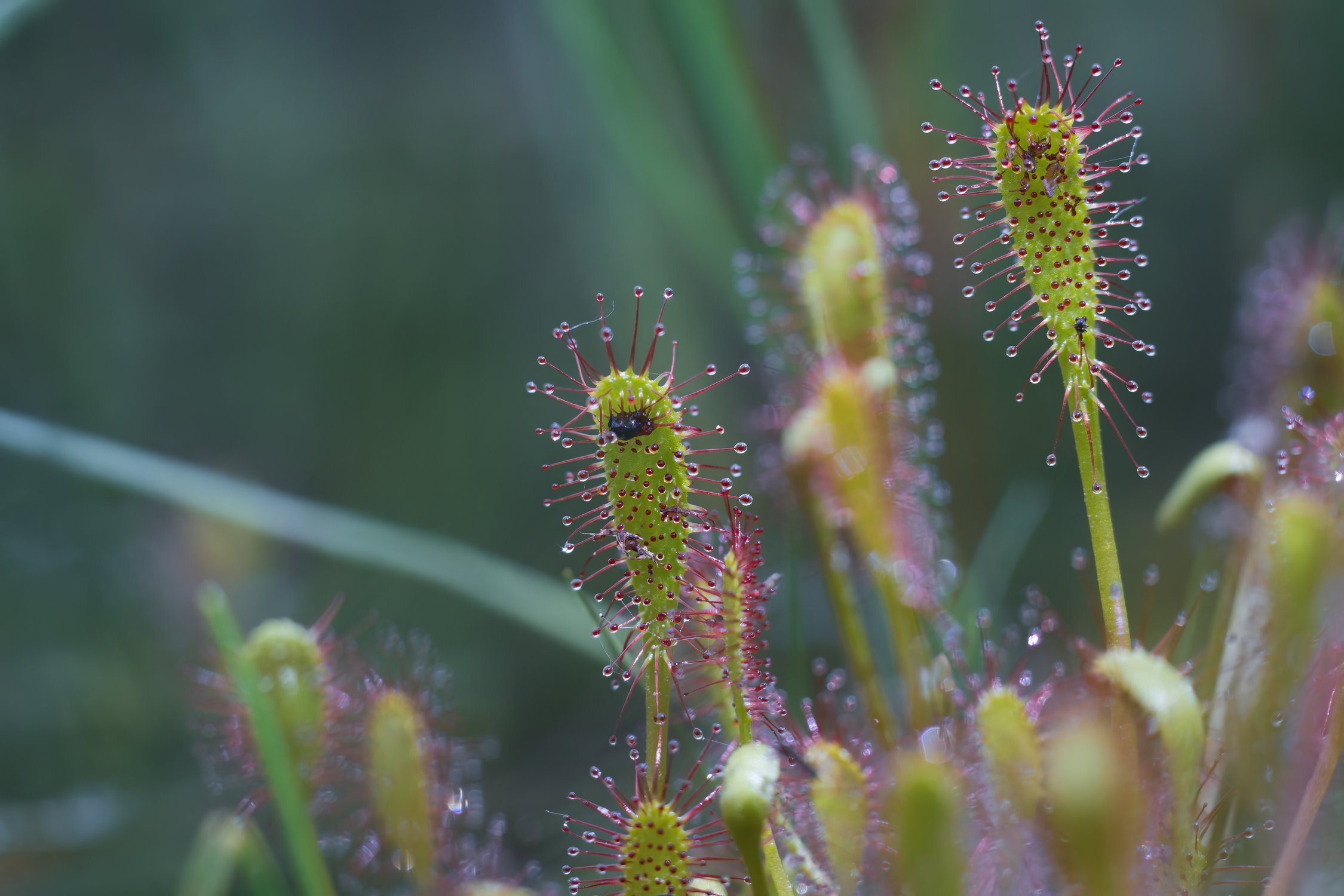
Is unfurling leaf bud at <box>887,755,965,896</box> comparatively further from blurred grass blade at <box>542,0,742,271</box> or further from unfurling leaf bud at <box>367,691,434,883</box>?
blurred grass blade at <box>542,0,742,271</box>

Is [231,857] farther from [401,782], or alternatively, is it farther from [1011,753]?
[1011,753]

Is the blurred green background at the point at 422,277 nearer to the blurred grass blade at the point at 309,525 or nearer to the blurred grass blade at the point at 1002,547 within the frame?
the blurred grass blade at the point at 1002,547

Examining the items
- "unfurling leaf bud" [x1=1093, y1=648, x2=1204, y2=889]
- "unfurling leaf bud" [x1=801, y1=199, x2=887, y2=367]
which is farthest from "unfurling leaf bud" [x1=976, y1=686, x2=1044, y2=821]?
"unfurling leaf bud" [x1=801, y1=199, x2=887, y2=367]

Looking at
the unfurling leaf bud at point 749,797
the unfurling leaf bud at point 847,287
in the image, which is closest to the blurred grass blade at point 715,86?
the unfurling leaf bud at point 847,287

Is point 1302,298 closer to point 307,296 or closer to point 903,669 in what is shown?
point 903,669

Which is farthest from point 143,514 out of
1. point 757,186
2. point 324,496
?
→ point 757,186

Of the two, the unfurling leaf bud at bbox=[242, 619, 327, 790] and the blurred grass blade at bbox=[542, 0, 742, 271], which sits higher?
the blurred grass blade at bbox=[542, 0, 742, 271]
